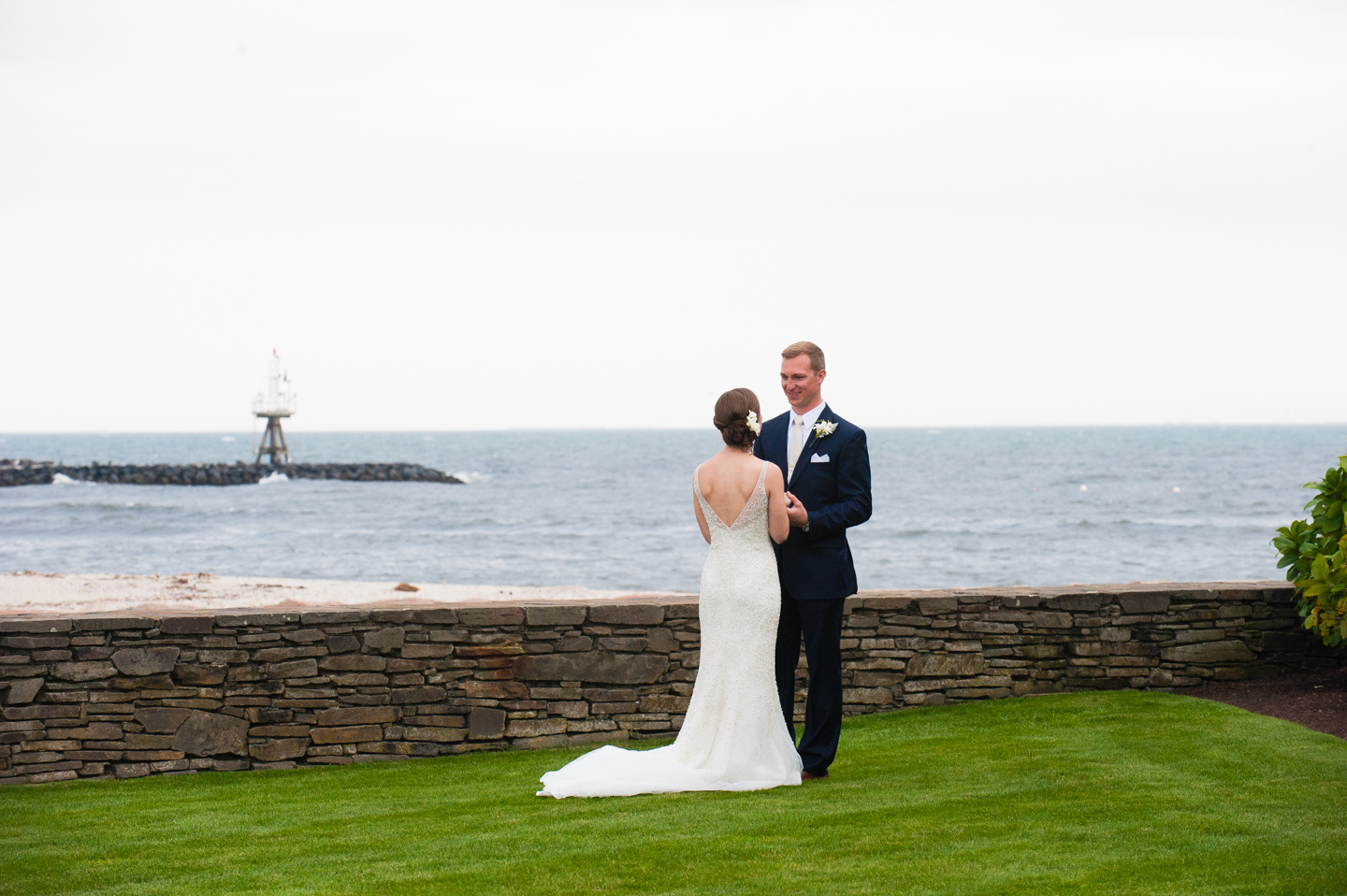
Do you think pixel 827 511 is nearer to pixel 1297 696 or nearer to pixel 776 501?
pixel 776 501

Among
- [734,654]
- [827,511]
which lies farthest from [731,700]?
[827,511]

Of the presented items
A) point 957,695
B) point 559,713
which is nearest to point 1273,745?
point 957,695

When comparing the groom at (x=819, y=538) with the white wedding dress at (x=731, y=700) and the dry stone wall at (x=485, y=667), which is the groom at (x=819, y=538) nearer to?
the white wedding dress at (x=731, y=700)

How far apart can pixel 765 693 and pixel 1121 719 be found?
8.61 ft

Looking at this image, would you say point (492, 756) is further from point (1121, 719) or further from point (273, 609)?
point (1121, 719)

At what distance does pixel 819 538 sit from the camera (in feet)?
17.8

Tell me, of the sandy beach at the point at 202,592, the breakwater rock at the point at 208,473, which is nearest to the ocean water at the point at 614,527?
the breakwater rock at the point at 208,473

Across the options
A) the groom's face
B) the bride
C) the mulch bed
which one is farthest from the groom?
the mulch bed

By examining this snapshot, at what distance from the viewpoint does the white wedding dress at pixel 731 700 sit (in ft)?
17.5

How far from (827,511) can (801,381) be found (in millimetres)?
667

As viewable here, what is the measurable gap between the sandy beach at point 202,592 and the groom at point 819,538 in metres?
13.1

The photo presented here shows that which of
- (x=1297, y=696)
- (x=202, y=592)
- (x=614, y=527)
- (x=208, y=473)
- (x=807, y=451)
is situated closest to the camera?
(x=807, y=451)

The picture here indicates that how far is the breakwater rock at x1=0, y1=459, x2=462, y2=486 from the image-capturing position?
207ft

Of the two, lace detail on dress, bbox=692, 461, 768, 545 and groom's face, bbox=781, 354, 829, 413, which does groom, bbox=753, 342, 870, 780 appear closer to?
groom's face, bbox=781, 354, 829, 413
